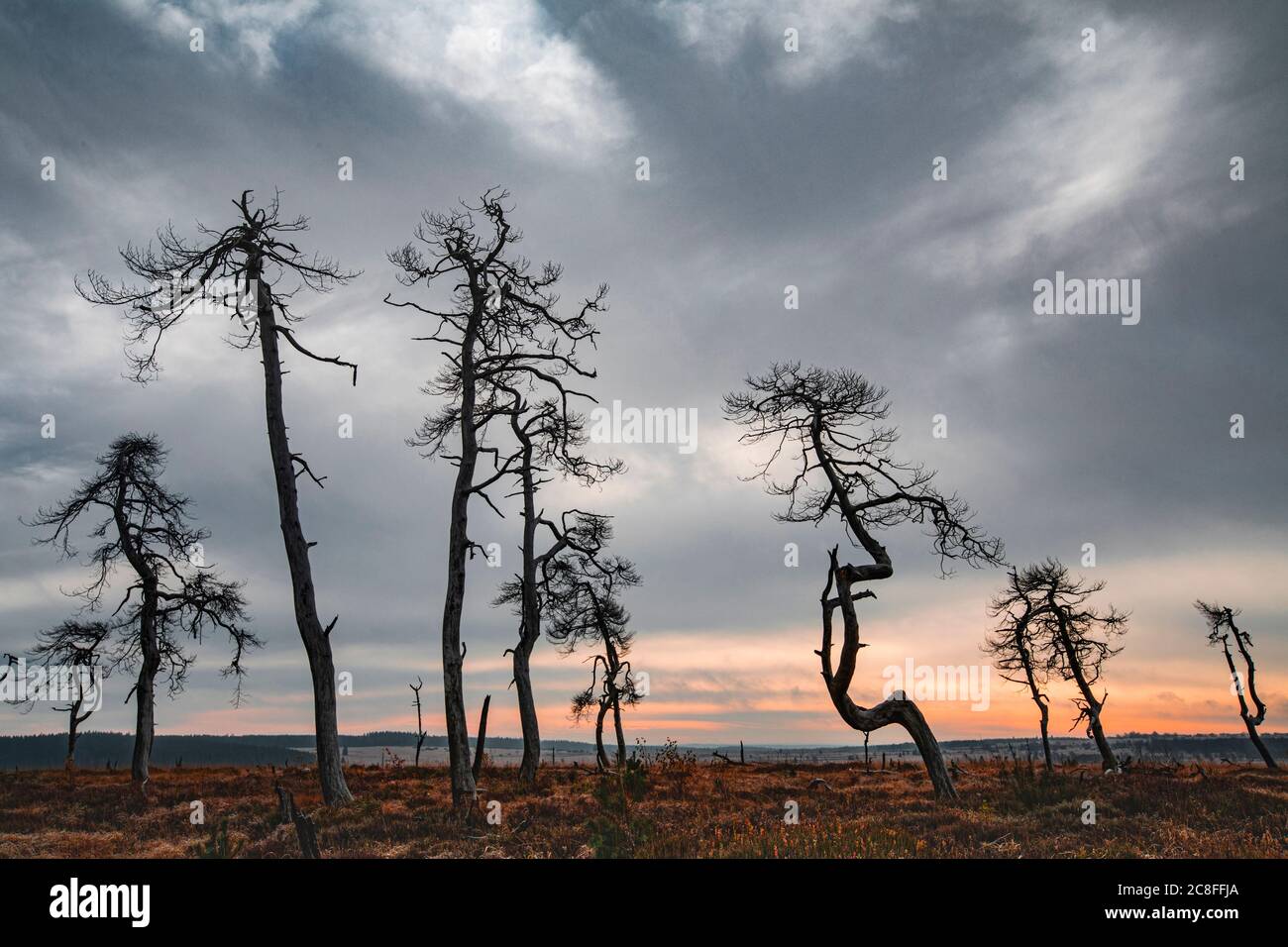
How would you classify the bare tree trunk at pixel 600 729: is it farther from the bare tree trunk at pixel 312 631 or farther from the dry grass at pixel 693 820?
the bare tree trunk at pixel 312 631

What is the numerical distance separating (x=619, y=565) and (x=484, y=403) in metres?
12.3

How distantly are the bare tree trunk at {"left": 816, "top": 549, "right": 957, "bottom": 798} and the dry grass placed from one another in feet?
3.02

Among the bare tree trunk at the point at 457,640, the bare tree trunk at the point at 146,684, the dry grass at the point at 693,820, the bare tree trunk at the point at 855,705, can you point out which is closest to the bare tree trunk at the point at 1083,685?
the dry grass at the point at 693,820

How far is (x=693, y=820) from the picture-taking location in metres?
17.1

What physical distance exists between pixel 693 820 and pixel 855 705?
6.72 meters

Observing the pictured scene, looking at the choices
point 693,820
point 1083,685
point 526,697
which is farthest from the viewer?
point 1083,685

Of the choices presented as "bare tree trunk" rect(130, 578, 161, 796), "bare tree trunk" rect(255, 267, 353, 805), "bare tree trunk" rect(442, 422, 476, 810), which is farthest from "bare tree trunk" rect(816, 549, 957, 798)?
"bare tree trunk" rect(130, 578, 161, 796)

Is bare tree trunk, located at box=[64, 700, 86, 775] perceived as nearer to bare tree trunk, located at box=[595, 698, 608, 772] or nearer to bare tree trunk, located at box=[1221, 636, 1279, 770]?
bare tree trunk, located at box=[595, 698, 608, 772]

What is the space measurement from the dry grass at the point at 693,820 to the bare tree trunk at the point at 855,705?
92cm

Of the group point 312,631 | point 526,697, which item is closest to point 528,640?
point 526,697

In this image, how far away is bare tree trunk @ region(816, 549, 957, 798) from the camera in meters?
21.6

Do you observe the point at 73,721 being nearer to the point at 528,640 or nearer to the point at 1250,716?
the point at 528,640
